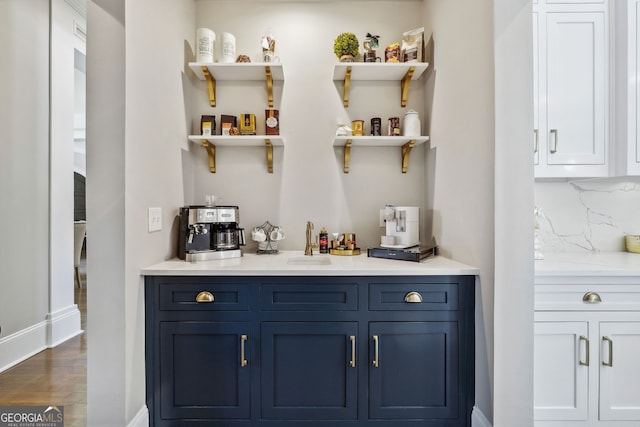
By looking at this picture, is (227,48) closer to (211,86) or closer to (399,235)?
(211,86)

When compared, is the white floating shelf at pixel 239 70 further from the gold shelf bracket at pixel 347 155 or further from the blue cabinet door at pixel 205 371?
the blue cabinet door at pixel 205 371

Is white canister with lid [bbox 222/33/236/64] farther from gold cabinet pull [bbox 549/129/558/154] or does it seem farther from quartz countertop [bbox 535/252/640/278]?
quartz countertop [bbox 535/252/640/278]

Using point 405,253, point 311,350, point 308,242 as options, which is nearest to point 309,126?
point 308,242

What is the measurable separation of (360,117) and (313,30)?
0.71 meters

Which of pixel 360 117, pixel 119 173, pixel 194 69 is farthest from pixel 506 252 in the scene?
pixel 194 69

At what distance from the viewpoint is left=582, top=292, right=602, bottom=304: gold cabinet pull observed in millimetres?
1651

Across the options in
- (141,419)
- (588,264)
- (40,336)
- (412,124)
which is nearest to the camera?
(141,419)

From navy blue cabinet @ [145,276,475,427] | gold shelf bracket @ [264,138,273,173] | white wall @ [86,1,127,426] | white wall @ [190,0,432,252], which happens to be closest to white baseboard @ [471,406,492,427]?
navy blue cabinet @ [145,276,475,427]

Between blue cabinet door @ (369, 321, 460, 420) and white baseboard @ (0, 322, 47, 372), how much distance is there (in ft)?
8.37

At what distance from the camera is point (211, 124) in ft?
7.45

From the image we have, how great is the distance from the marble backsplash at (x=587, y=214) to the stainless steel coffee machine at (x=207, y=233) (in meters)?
2.07

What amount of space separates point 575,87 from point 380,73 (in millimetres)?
1145

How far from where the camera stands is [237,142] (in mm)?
2289

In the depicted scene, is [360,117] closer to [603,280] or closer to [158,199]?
[158,199]
